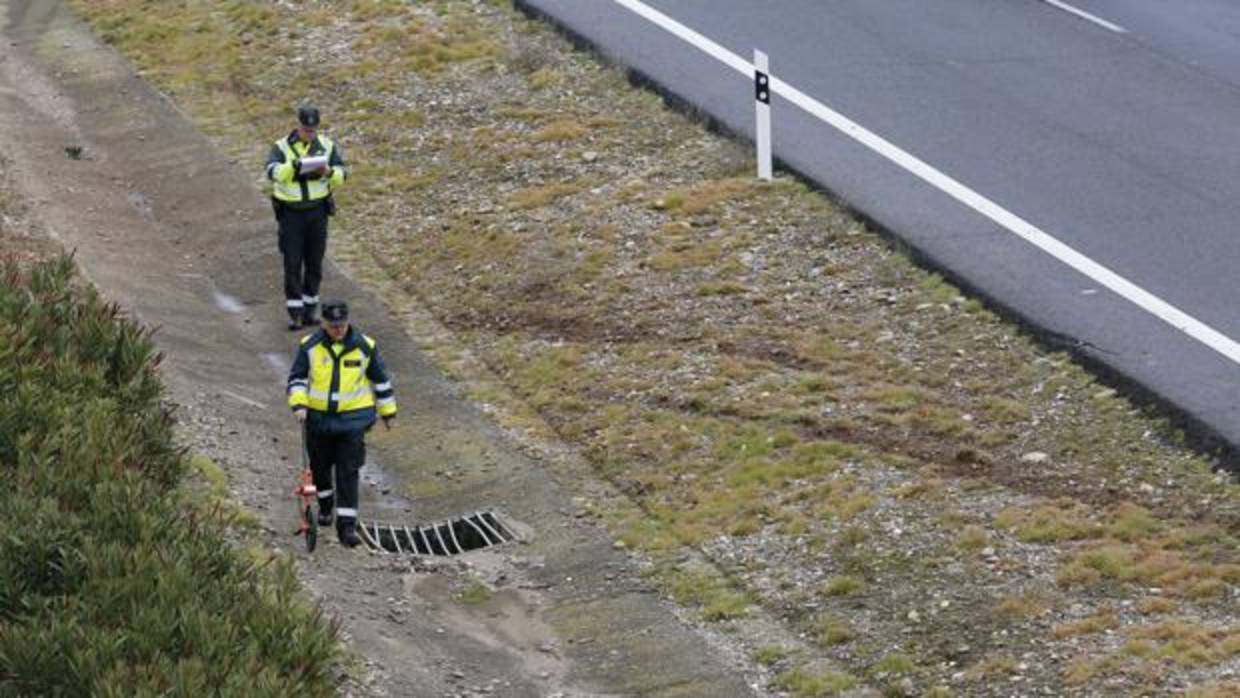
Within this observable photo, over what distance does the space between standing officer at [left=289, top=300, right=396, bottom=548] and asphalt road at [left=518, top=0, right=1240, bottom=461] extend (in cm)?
543

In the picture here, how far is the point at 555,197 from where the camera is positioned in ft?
71.5

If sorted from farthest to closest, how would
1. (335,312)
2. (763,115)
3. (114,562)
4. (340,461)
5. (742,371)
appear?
(763,115) < (742,371) < (340,461) < (335,312) < (114,562)

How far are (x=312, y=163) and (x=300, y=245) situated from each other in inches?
29.1

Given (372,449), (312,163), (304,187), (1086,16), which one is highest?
(312,163)

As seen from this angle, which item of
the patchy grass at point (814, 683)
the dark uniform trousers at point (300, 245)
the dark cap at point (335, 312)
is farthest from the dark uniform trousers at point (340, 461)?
the dark uniform trousers at point (300, 245)

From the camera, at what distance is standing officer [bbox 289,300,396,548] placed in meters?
15.6

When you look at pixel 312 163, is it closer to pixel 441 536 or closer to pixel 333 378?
pixel 333 378

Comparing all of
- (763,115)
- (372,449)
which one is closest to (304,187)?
(372,449)

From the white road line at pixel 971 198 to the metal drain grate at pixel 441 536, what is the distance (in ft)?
18.2

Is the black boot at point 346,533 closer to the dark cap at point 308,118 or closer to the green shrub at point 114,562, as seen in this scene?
the green shrub at point 114,562

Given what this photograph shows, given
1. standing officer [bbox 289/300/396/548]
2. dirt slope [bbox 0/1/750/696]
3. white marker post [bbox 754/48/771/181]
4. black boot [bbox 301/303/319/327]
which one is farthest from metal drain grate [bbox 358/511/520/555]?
white marker post [bbox 754/48/771/181]

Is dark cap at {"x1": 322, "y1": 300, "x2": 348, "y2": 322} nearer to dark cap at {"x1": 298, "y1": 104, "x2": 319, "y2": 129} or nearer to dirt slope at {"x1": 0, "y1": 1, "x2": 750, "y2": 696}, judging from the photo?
Result: dirt slope at {"x1": 0, "y1": 1, "x2": 750, "y2": 696}

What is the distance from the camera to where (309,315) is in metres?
19.8

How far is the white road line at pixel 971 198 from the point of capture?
17.8m
